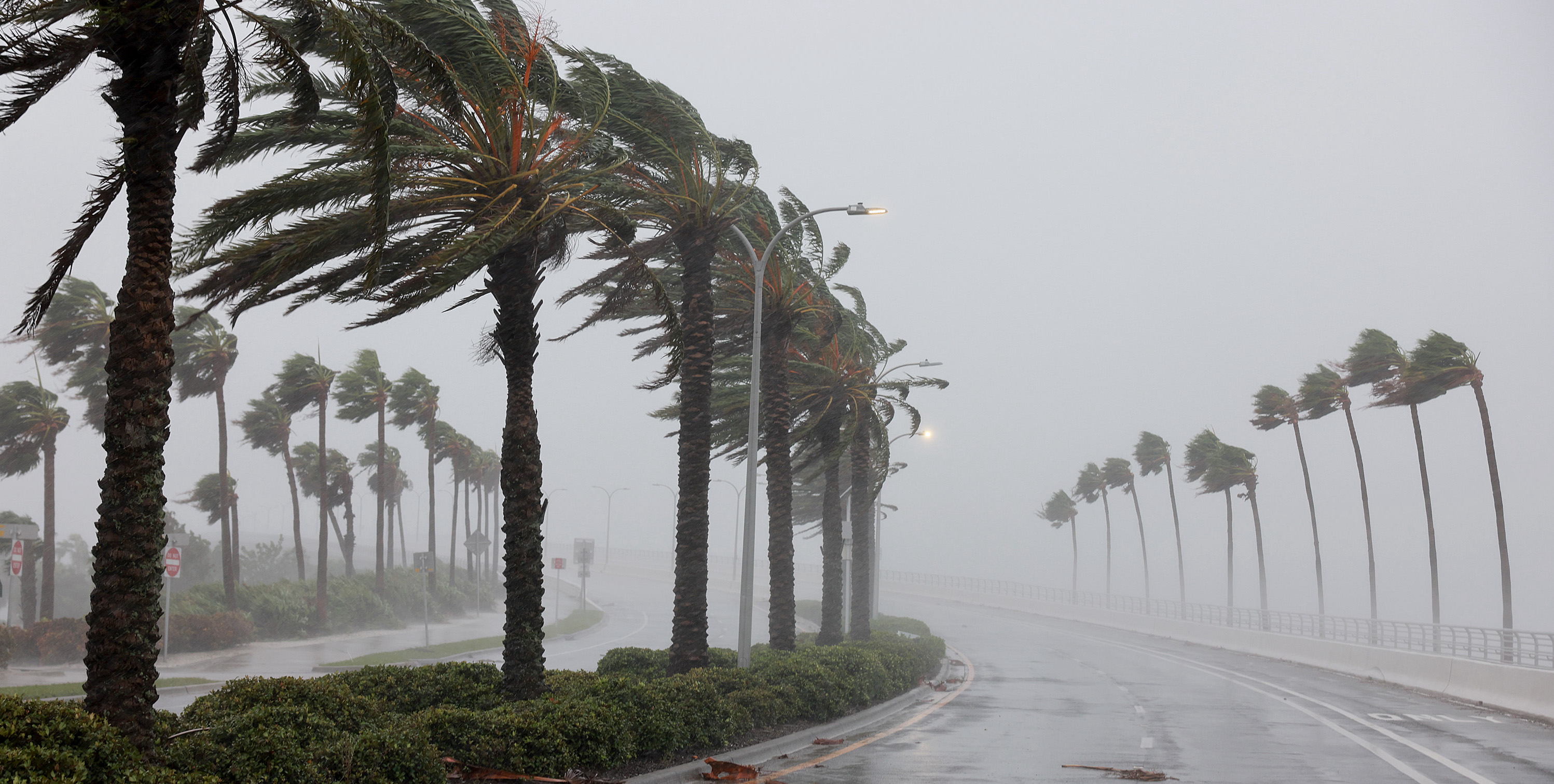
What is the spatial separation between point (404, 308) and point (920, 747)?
29.7ft

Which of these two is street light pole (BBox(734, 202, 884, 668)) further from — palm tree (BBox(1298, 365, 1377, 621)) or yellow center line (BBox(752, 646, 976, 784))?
palm tree (BBox(1298, 365, 1377, 621))

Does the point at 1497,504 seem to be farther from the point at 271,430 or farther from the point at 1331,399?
the point at 271,430

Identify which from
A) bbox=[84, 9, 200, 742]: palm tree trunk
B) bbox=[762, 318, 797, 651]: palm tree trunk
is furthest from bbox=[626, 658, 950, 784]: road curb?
bbox=[84, 9, 200, 742]: palm tree trunk

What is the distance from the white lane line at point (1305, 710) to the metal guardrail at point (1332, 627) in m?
5.41

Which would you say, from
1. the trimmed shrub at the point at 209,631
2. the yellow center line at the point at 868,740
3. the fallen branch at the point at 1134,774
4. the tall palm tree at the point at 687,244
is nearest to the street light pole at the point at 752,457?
the tall palm tree at the point at 687,244

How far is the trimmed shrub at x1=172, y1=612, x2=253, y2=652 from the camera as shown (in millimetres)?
34719

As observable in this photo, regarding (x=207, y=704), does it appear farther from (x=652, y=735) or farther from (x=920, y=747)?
(x=920, y=747)

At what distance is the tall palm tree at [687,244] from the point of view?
16500 mm

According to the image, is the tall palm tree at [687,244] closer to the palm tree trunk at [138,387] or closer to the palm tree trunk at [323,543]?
the palm tree trunk at [138,387]

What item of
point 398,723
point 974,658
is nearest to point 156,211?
point 398,723

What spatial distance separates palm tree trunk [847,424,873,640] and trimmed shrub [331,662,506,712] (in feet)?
55.5

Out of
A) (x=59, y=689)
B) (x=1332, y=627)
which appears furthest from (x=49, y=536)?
(x=1332, y=627)

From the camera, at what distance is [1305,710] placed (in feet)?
70.8

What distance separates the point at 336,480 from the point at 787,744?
61206mm
